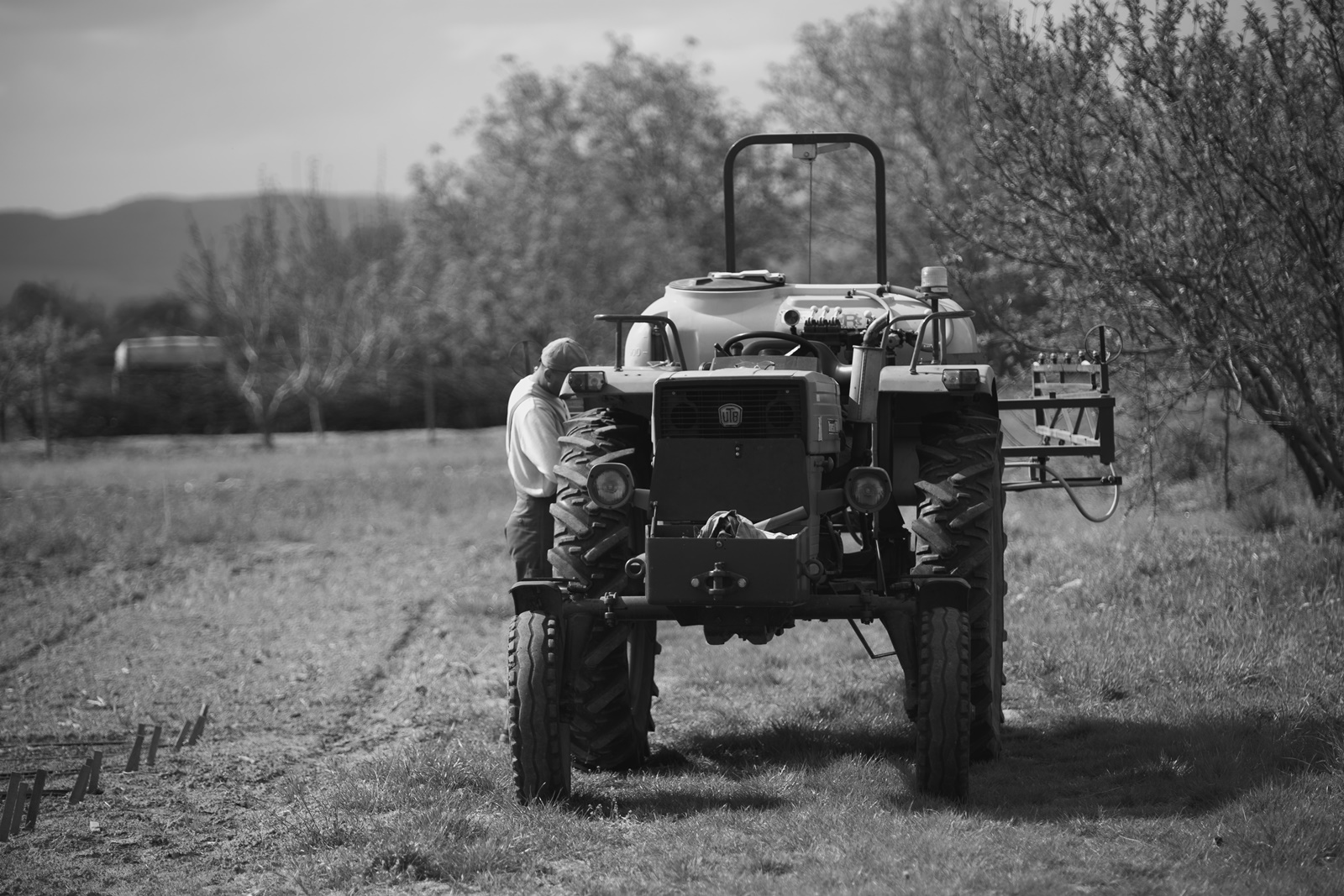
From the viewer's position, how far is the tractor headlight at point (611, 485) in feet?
18.9

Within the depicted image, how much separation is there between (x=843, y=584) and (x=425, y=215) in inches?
1049

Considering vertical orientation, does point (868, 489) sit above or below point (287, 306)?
below

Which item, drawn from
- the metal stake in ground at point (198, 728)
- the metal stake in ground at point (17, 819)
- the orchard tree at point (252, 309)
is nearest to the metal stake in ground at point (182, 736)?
the metal stake in ground at point (198, 728)

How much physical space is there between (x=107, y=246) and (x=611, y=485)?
11211 cm

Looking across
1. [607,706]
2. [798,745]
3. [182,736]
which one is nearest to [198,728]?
[182,736]

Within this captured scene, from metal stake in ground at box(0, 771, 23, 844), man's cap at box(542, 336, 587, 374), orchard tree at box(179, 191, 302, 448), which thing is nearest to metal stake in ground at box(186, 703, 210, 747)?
metal stake in ground at box(0, 771, 23, 844)

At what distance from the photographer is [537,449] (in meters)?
7.93

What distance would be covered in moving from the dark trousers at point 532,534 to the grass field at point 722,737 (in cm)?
80

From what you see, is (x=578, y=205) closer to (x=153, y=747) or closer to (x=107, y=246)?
(x=153, y=747)

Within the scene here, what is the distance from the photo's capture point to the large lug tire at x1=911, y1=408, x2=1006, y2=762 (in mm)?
6008

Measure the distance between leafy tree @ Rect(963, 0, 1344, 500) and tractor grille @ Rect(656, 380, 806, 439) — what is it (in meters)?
4.17

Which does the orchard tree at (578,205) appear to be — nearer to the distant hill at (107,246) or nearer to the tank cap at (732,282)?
the tank cap at (732,282)

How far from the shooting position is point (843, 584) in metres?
6.00

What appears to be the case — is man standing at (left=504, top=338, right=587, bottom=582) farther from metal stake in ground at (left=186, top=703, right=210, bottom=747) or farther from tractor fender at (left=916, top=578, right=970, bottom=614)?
tractor fender at (left=916, top=578, right=970, bottom=614)
